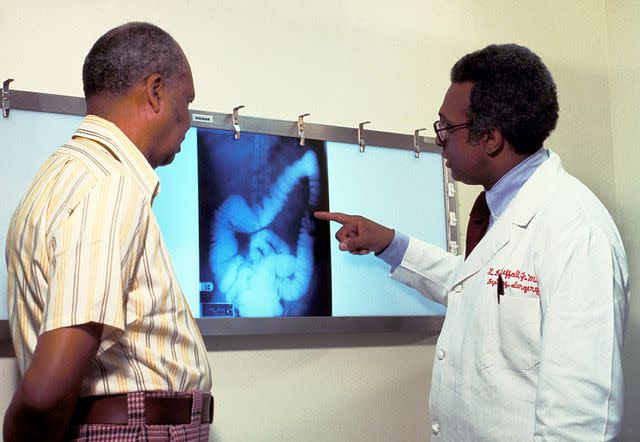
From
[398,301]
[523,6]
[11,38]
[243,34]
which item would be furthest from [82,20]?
[523,6]

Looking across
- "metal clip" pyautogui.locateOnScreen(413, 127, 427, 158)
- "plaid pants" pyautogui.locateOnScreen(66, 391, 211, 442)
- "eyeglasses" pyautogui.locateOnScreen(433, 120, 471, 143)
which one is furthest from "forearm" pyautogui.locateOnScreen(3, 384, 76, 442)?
"metal clip" pyautogui.locateOnScreen(413, 127, 427, 158)

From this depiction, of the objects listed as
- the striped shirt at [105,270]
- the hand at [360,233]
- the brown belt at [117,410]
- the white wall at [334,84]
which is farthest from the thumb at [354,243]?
the brown belt at [117,410]

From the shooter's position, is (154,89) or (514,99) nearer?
(154,89)

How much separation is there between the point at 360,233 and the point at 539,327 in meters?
0.61

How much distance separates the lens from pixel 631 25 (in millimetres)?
2719

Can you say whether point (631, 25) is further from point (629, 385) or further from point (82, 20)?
point (82, 20)

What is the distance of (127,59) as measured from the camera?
53.3 inches

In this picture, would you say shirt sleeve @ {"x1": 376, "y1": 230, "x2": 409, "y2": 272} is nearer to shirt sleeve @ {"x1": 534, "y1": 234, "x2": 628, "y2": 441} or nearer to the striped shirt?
shirt sleeve @ {"x1": 534, "y1": 234, "x2": 628, "y2": 441}

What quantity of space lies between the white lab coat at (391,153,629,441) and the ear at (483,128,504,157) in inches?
3.8

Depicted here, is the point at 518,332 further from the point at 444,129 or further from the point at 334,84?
the point at 334,84

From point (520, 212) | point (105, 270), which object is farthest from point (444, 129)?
point (105, 270)

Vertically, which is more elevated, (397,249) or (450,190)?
(450,190)

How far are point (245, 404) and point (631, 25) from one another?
5.75 feet

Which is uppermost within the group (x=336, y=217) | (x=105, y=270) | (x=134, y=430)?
(x=336, y=217)
